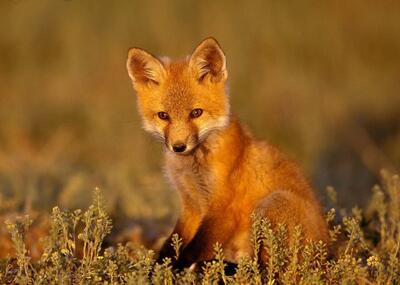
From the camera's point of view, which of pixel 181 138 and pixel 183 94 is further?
pixel 183 94

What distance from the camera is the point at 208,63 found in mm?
6059

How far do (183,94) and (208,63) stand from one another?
31 centimetres

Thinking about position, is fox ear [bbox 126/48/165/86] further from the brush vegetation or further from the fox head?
the brush vegetation

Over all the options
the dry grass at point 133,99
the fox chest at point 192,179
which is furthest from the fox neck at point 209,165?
the dry grass at point 133,99

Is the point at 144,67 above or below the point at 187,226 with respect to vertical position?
above

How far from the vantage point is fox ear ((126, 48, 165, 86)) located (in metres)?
6.12

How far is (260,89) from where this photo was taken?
14.5 meters

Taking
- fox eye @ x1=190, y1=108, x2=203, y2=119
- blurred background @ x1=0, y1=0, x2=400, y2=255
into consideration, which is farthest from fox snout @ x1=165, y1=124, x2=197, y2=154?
blurred background @ x1=0, y1=0, x2=400, y2=255

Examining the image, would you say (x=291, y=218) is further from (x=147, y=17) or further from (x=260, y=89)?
(x=147, y=17)

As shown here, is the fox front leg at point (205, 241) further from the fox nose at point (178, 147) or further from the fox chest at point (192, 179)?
the fox nose at point (178, 147)

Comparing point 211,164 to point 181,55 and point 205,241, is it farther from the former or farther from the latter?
point 181,55

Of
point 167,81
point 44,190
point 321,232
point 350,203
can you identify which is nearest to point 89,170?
point 44,190

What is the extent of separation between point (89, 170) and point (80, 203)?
97.9 inches

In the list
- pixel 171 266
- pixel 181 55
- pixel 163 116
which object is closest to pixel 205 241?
pixel 171 266
